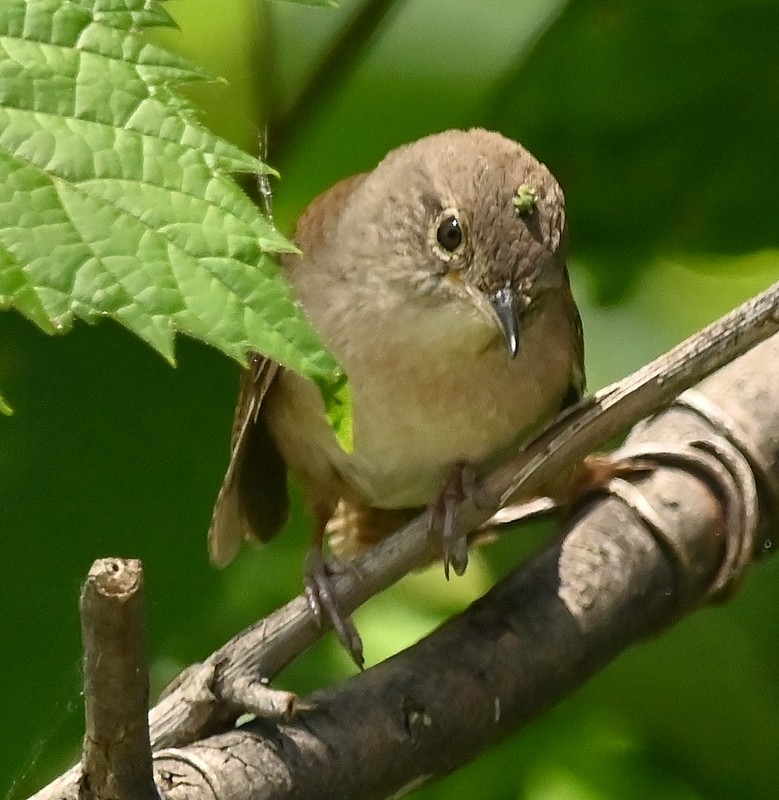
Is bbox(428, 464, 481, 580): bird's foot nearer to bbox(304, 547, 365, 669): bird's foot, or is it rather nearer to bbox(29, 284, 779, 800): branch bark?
bbox(29, 284, 779, 800): branch bark

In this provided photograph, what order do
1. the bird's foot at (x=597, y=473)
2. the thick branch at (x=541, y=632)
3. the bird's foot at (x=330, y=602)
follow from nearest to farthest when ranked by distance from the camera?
the thick branch at (x=541, y=632) < the bird's foot at (x=330, y=602) < the bird's foot at (x=597, y=473)

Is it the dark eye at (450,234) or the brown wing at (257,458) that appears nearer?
the dark eye at (450,234)

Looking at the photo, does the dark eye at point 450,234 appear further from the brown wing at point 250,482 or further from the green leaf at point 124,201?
the green leaf at point 124,201

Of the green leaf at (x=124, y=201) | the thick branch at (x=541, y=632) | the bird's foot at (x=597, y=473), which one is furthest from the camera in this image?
the bird's foot at (x=597, y=473)

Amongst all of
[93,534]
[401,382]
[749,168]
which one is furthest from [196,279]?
[749,168]

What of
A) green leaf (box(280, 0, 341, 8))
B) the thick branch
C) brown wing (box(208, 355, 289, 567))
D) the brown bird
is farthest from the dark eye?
green leaf (box(280, 0, 341, 8))

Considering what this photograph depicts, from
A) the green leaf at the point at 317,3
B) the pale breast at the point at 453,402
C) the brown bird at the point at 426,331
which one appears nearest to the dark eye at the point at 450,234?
the brown bird at the point at 426,331

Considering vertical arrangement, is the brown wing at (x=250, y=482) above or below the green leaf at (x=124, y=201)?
below

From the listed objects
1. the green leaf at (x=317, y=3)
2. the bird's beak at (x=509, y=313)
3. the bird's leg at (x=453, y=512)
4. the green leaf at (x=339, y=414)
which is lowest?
the bird's leg at (x=453, y=512)
